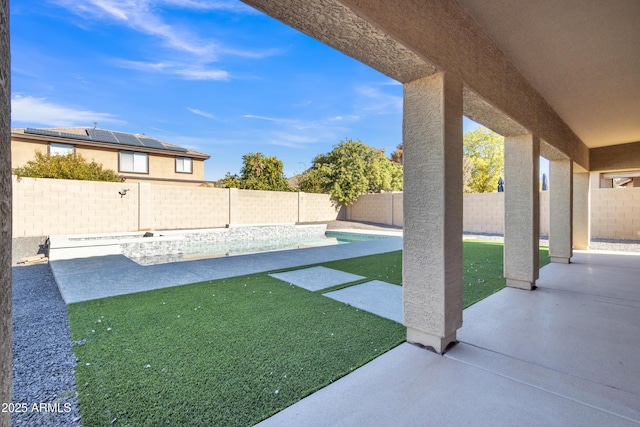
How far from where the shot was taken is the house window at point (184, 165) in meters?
19.0

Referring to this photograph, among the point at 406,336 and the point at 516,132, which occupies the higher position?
the point at 516,132

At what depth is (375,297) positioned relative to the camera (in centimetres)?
405

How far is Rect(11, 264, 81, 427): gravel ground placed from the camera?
69.8 inches

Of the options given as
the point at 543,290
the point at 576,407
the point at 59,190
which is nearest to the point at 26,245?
the point at 59,190

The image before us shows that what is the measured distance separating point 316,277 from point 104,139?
17519mm

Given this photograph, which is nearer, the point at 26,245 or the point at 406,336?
the point at 406,336

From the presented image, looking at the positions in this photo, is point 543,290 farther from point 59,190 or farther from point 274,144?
point 274,144

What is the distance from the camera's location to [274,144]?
73.4ft

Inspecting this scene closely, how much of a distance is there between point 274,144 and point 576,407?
22190mm

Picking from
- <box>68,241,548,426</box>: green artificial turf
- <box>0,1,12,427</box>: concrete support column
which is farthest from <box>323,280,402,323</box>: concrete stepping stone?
<box>0,1,12,427</box>: concrete support column

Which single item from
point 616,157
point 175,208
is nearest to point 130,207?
point 175,208

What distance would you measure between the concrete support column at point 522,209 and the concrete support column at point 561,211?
2.97 meters

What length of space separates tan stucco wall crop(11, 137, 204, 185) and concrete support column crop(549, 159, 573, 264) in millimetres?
19157

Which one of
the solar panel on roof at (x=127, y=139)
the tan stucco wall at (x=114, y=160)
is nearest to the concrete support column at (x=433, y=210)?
the tan stucco wall at (x=114, y=160)
